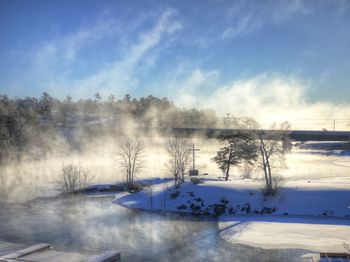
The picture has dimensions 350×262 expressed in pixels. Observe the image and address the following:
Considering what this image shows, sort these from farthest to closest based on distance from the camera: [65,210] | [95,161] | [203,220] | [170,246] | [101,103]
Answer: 1. [101,103]
2. [95,161]
3. [65,210]
4. [203,220]
5. [170,246]

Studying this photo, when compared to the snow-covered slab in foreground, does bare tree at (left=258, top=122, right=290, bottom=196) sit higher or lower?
higher

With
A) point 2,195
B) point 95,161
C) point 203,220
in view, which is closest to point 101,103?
Answer: point 95,161

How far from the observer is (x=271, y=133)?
2264 inches

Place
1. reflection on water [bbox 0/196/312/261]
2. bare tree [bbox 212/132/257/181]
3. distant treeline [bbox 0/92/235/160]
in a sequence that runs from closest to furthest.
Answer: reflection on water [bbox 0/196/312/261] < bare tree [bbox 212/132/257/181] < distant treeline [bbox 0/92/235/160]

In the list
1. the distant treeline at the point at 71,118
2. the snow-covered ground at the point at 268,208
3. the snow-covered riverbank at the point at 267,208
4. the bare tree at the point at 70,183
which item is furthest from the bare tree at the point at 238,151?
the distant treeline at the point at 71,118

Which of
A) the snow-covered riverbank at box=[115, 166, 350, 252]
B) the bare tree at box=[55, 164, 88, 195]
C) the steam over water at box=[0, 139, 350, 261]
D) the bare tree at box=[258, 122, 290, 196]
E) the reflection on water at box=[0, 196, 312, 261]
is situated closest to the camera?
the reflection on water at box=[0, 196, 312, 261]

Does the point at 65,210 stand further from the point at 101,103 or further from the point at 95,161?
the point at 101,103

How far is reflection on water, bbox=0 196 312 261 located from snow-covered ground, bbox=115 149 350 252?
2.27m

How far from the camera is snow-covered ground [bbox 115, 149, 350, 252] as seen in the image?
31781 millimetres

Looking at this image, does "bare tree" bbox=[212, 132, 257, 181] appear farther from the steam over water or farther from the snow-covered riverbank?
the snow-covered riverbank

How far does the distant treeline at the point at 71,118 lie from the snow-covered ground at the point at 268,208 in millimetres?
43977

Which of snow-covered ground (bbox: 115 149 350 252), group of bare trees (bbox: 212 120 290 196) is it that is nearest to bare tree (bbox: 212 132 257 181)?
group of bare trees (bbox: 212 120 290 196)

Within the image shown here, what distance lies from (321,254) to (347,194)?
21899 mm

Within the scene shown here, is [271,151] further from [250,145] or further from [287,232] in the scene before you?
[287,232]
